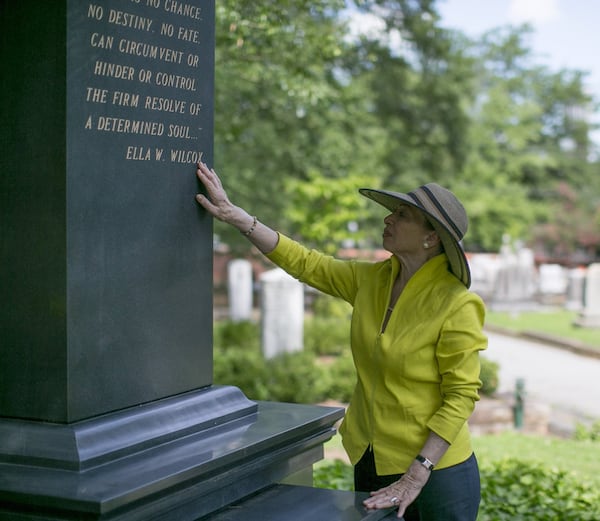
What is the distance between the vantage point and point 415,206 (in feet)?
10.1

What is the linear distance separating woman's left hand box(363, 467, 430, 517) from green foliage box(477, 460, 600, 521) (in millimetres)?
1932

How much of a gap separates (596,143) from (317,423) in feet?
151

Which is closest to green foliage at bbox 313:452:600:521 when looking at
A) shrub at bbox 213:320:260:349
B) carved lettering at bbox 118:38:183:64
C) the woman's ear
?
the woman's ear

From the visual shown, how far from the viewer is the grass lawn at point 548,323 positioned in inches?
685

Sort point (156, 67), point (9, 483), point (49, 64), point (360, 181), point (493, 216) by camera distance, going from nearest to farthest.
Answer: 1. point (9, 483)
2. point (49, 64)
3. point (156, 67)
4. point (360, 181)
5. point (493, 216)

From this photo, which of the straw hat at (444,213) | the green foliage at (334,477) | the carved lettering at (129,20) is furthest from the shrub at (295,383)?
the carved lettering at (129,20)

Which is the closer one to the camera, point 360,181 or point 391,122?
point 360,181

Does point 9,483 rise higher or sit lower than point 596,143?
lower

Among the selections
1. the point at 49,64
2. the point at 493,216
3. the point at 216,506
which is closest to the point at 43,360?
the point at 216,506

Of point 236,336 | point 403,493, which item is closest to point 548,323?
point 236,336

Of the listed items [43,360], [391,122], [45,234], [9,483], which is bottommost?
[9,483]

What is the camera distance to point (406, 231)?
321cm

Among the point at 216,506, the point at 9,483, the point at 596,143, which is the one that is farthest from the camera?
the point at 596,143

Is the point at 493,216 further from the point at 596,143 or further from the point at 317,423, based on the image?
the point at 317,423
